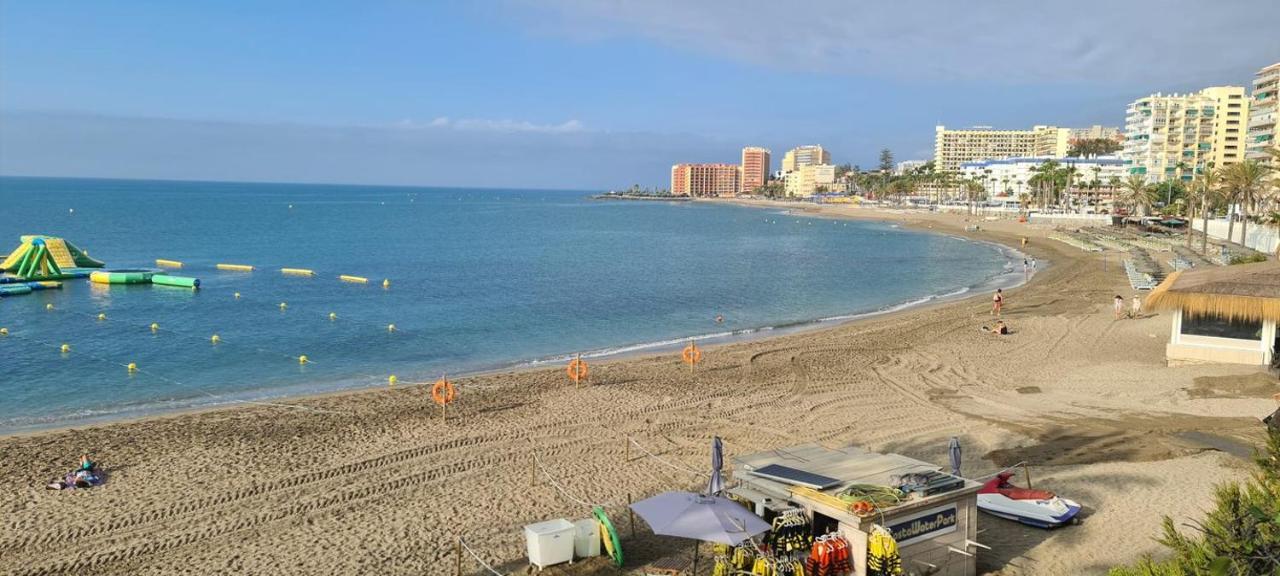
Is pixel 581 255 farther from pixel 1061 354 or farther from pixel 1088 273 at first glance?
pixel 1061 354

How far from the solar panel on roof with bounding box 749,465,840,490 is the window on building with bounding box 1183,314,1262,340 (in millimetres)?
18051

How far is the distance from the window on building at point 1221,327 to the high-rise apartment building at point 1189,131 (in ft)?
386

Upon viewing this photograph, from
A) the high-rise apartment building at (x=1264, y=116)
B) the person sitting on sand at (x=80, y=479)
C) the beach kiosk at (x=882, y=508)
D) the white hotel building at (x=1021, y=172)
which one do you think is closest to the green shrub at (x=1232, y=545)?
the beach kiosk at (x=882, y=508)

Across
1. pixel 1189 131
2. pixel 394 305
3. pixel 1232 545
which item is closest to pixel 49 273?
pixel 394 305

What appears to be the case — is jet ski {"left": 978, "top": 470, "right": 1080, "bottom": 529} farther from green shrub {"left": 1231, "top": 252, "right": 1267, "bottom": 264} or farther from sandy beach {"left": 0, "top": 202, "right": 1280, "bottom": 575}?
green shrub {"left": 1231, "top": 252, "right": 1267, "bottom": 264}

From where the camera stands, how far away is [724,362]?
27.1m

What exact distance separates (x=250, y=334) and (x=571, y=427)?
20.2 metres

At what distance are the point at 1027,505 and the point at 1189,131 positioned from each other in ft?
469

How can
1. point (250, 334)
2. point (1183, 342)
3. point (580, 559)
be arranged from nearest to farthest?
point (580, 559)
point (1183, 342)
point (250, 334)

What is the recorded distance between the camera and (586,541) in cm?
1183

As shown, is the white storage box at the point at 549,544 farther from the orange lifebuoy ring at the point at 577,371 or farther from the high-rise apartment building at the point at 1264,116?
the high-rise apartment building at the point at 1264,116

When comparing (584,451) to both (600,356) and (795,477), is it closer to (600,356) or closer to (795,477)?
(795,477)

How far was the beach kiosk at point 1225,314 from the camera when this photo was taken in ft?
71.9

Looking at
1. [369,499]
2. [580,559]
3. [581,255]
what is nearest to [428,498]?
[369,499]
